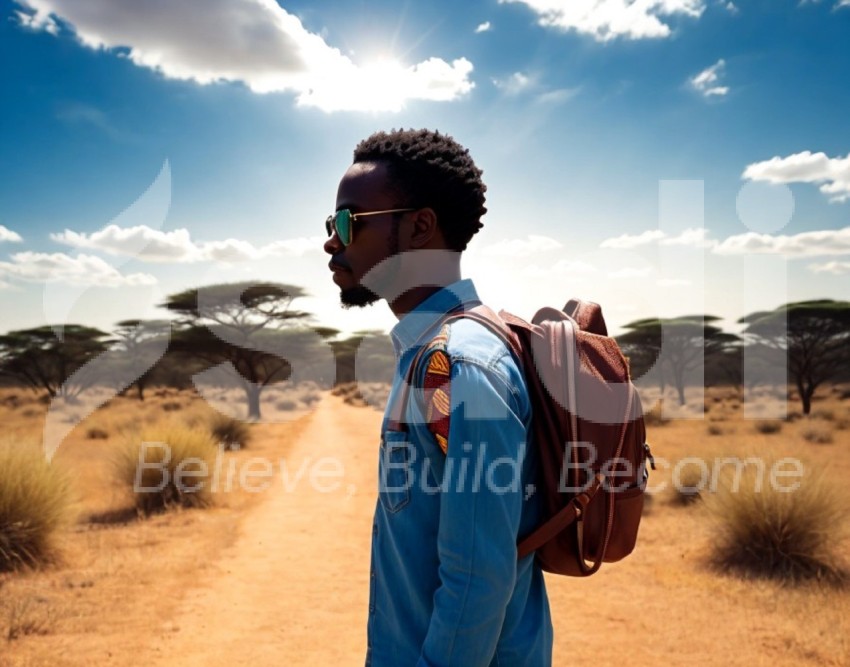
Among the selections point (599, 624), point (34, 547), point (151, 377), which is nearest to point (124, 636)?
point (34, 547)

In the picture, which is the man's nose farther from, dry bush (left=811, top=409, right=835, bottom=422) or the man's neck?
dry bush (left=811, top=409, right=835, bottom=422)

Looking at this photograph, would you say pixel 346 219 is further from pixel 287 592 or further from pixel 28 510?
pixel 28 510

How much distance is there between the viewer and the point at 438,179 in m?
1.74

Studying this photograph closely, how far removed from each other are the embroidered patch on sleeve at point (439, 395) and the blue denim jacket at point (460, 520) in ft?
0.08

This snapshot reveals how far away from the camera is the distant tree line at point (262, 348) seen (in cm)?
2988

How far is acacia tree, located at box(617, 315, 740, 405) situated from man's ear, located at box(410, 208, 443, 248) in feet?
106

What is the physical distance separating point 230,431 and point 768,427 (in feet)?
55.6

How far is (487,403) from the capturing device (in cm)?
131

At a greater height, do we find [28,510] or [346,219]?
[346,219]

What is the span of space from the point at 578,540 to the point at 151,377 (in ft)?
138

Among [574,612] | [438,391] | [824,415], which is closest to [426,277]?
[438,391]

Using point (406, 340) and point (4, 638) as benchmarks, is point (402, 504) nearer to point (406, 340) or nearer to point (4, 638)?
point (406, 340)

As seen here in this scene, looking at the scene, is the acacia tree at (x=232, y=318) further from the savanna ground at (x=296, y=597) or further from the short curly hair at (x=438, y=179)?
the short curly hair at (x=438, y=179)

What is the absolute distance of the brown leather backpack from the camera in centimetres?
145
